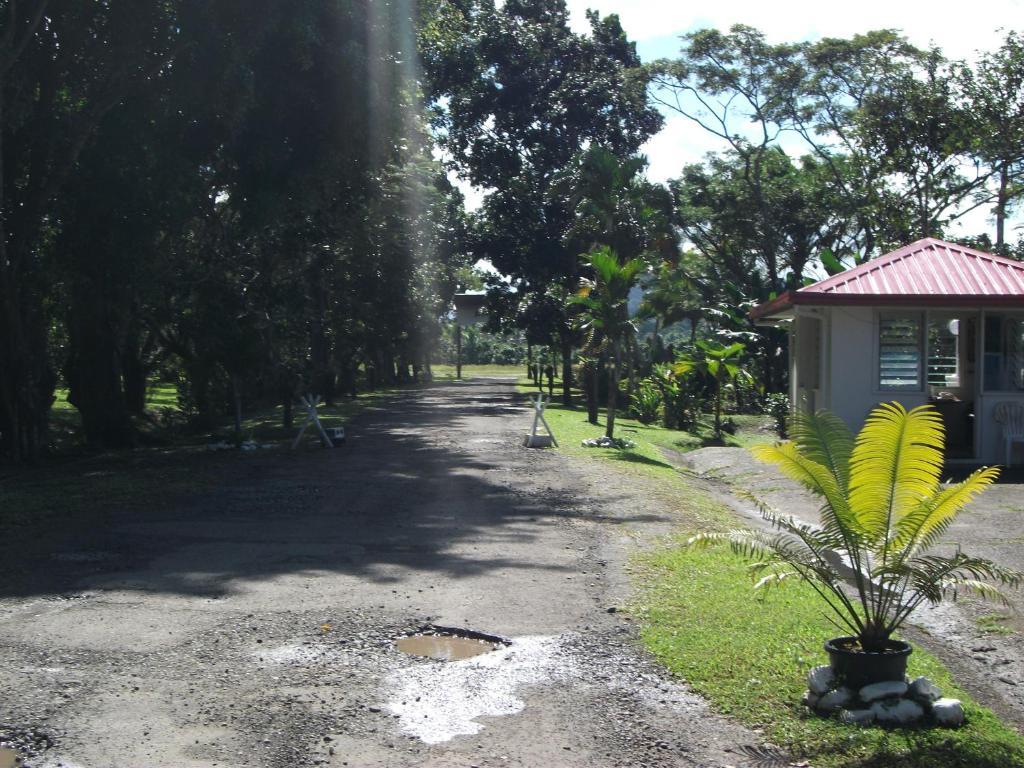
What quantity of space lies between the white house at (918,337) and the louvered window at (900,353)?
0.02 m

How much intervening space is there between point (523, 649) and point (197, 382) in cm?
1765

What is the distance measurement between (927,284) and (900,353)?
1211mm

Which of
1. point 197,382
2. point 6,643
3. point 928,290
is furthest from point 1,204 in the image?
point 928,290

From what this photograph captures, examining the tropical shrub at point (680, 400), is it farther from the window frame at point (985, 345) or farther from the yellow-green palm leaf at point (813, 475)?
the yellow-green palm leaf at point (813, 475)

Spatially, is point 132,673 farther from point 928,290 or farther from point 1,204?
point 928,290

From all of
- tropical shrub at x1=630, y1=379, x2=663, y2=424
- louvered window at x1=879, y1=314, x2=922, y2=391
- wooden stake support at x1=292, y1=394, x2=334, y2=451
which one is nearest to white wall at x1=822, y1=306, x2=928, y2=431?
louvered window at x1=879, y1=314, x2=922, y2=391

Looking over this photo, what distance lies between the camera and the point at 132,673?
20.6ft

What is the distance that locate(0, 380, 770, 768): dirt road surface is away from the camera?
17.5 ft

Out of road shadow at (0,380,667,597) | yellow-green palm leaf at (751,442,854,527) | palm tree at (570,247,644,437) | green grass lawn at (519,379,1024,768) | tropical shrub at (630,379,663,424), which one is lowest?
green grass lawn at (519,379,1024,768)

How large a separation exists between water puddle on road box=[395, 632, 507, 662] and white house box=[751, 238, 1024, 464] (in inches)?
452

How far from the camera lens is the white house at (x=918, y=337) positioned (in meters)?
17.2

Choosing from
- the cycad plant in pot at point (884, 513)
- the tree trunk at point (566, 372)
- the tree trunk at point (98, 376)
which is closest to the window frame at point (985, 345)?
the cycad plant in pot at point (884, 513)

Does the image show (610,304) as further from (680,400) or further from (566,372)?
(566,372)

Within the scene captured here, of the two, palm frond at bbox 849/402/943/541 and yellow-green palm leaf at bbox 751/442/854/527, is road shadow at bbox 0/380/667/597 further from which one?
palm frond at bbox 849/402/943/541
